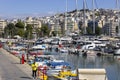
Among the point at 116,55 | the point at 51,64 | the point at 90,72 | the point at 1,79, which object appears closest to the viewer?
the point at 90,72

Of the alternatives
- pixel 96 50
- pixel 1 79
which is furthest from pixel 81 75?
pixel 96 50

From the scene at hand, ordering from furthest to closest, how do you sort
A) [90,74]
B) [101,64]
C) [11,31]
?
[11,31] → [101,64] → [90,74]

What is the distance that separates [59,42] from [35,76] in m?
83.8

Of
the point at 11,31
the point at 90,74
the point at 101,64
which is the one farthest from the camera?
the point at 11,31

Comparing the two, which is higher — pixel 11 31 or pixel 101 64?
pixel 11 31

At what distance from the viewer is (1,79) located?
27.8m

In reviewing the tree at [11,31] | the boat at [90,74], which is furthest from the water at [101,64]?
the tree at [11,31]

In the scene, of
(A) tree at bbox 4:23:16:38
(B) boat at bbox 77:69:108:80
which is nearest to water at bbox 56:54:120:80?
(B) boat at bbox 77:69:108:80

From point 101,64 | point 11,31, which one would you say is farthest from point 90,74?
point 11,31

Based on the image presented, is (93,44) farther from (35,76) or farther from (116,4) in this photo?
(35,76)

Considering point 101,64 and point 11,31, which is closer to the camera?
point 101,64

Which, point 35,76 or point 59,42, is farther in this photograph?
point 59,42

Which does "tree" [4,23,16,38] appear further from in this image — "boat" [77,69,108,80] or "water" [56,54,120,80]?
"boat" [77,69,108,80]

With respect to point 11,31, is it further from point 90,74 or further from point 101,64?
point 90,74
